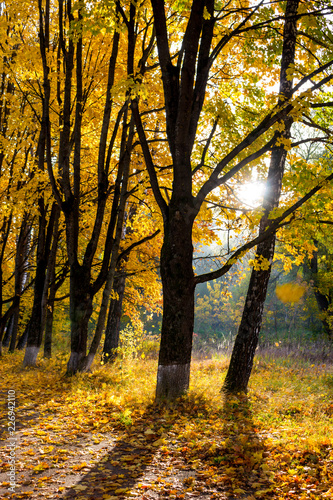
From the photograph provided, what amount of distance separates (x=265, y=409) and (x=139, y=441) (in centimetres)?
252

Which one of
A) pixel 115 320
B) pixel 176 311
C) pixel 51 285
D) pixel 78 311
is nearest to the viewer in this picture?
pixel 176 311

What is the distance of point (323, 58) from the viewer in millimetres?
7172

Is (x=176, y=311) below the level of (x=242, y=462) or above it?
above

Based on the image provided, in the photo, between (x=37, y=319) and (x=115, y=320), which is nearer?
(x=37, y=319)

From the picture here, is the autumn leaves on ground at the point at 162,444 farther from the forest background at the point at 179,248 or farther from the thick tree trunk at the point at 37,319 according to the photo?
the thick tree trunk at the point at 37,319

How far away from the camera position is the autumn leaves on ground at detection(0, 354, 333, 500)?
304 centimetres

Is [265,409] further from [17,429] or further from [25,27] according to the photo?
[25,27]

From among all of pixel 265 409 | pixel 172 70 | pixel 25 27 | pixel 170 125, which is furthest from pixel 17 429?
pixel 25 27

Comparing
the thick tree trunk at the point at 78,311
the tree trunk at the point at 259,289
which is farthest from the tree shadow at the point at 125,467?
the thick tree trunk at the point at 78,311

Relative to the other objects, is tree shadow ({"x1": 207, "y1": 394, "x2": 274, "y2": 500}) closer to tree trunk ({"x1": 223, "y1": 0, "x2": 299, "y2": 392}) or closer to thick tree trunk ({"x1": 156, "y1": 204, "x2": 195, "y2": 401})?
thick tree trunk ({"x1": 156, "y1": 204, "x2": 195, "y2": 401})

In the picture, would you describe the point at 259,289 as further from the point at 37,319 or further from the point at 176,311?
the point at 37,319

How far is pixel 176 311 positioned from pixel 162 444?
5.95 feet

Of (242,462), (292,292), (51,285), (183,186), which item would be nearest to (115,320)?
(51,285)

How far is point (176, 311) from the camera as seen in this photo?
5324 mm
